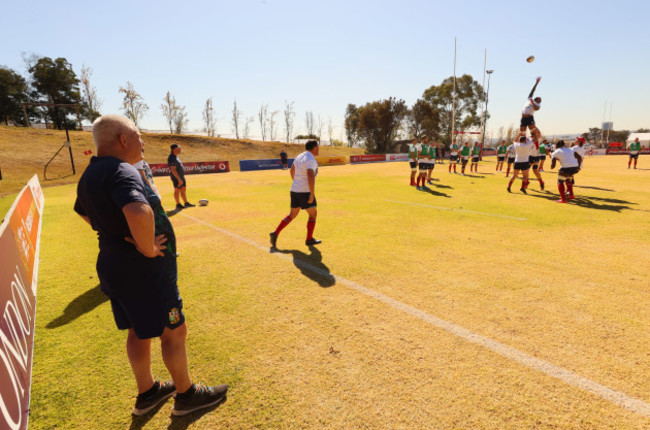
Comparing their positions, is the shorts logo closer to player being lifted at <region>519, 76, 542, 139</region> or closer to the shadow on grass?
the shadow on grass

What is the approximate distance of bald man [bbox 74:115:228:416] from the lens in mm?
1722

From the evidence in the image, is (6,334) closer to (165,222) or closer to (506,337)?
(165,222)

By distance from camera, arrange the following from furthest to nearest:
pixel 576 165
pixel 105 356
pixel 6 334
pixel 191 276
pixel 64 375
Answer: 1. pixel 576 165
2. pixel 191 276
3. pixel 105 356
4. pixel 64 375
5. pixel 6 334

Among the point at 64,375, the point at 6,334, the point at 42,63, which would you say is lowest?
the point at 64,375

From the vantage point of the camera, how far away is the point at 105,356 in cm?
299

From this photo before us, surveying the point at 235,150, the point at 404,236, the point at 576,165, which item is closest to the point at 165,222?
the point at 404,236

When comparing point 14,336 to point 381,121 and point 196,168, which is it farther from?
point 381,121

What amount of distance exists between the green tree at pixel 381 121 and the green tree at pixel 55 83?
54.8 m

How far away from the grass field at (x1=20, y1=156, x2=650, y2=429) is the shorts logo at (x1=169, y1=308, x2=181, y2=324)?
0.83 meters

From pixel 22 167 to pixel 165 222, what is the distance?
132 feet

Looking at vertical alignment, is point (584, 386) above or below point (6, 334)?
below

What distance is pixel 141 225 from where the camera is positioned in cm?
170

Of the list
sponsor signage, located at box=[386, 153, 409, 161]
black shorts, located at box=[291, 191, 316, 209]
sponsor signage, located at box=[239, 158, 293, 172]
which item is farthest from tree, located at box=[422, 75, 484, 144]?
black shorts, located at box=[291, 191, 316, 209]

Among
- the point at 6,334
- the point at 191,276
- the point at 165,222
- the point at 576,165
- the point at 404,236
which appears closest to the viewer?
the point at 165,222
